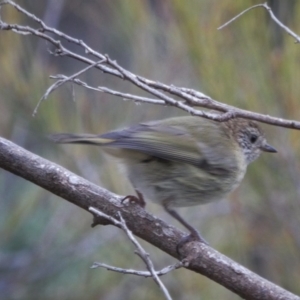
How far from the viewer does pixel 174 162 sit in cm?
277

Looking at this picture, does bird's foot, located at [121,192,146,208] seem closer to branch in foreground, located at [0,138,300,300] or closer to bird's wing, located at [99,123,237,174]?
branch in foreground, located at [0,138,300,300]

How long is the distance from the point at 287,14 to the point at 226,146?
0.68m

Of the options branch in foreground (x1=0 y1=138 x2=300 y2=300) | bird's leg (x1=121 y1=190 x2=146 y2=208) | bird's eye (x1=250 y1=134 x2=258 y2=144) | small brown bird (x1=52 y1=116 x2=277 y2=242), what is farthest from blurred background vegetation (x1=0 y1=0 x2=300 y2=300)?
branch in foreground (x1=0 y1=138 x2=300 y2=300)

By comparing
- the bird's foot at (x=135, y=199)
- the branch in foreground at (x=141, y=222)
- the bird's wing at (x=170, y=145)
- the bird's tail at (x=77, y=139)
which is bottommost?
the branch in foreground at (x=141, y=222)

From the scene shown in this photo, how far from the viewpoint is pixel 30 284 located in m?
3.83

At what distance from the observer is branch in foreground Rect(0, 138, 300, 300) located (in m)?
2.17

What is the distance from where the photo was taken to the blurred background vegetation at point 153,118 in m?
2.90

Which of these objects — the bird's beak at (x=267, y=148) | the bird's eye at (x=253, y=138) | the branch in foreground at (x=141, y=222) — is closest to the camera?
the branch in foreground at (x=141, y=222)

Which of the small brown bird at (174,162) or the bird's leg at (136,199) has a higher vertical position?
the small brown bird at (174,162)

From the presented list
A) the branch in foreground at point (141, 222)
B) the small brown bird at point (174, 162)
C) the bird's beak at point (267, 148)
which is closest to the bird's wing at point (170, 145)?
Answer: the small brown bird at point (174, 162)

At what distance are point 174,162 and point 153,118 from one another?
932mm

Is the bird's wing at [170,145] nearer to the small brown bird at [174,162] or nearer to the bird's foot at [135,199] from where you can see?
the small brown bird at [174,162]

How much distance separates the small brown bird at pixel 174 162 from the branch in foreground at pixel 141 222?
196 mm

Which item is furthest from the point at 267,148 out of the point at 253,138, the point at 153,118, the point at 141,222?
the point at 153,118
